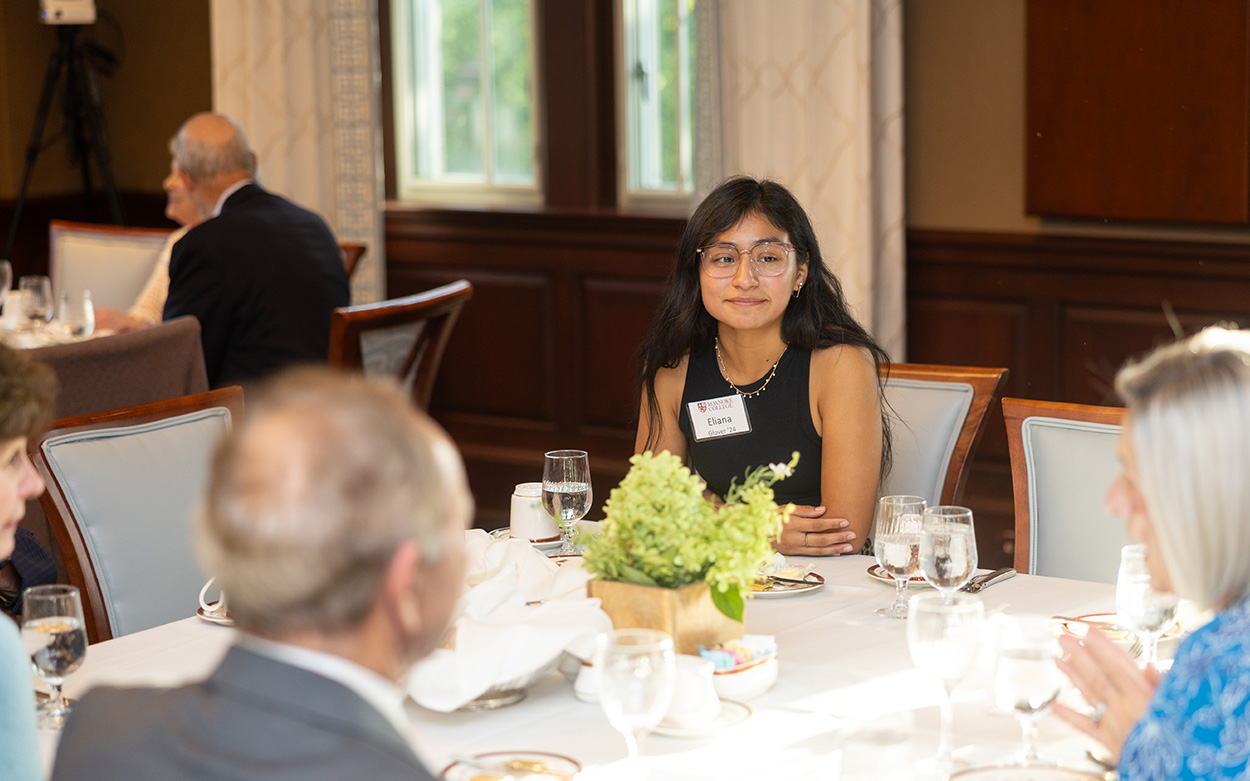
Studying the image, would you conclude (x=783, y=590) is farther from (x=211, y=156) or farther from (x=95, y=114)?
(x=95, y=114)

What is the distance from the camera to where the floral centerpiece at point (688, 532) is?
1580mm

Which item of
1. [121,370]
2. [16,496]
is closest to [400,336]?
[121,370]

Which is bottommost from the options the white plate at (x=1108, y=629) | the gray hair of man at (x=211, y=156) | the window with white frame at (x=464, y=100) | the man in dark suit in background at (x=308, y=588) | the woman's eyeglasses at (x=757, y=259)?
the white plate at (x=1108, y=629)

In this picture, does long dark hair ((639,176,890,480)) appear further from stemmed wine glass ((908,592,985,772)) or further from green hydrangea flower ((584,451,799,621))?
stemmed wine glass ((908,592,985,772))

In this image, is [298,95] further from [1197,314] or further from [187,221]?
[1197,314]

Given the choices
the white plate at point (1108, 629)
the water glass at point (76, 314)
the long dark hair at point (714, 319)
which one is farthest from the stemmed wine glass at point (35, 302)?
the white plate at point (1108, 629)

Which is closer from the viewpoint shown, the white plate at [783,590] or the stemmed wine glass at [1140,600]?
the stemmed wine glass at [1140,600]

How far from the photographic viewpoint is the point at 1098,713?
1385 mm

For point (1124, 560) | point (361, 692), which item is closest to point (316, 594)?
point (361, 692)

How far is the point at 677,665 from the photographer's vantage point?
1477 millimetres

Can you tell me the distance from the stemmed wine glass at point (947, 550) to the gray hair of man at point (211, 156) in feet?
10.2

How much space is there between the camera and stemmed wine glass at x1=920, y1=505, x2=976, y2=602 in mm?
1754

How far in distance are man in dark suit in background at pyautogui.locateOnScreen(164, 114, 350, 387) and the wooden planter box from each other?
2.69 metres

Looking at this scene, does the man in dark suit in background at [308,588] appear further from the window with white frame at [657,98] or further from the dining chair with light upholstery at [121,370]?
the window with white frame at [657,98]
